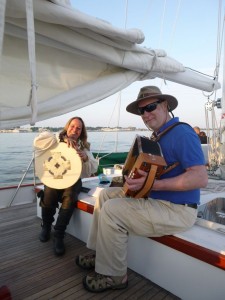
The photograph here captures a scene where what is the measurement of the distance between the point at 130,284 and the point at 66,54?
6.03ft

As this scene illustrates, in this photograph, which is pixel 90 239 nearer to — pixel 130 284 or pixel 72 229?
pixel 130 284

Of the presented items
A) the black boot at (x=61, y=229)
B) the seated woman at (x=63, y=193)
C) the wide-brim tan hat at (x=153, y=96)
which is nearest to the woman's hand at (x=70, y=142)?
the seated woman at (x=63, y=193)

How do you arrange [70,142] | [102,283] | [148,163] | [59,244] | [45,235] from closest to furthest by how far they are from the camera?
[148,163], [102,283], [59,244], [70,142], [45,235]

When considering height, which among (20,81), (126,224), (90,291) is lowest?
(90,291)

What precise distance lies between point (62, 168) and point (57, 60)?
1.16m

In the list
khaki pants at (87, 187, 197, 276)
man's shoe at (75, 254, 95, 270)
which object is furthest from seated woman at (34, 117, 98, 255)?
khaki pants at (87, 187, 197, 276)

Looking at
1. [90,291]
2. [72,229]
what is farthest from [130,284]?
[72,229]

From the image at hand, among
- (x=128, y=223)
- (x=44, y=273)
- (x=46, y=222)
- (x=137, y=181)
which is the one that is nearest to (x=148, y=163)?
(x=137, y=181)

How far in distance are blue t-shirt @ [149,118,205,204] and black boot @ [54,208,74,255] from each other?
109 centimetres

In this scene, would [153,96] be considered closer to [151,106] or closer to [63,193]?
[151,106]

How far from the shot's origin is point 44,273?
89.3 inches

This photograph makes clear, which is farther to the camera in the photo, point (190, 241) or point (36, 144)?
point (36, 144)

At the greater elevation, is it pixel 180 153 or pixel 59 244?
pixel 180 153

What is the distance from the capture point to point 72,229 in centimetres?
300
